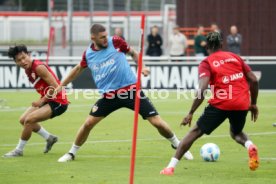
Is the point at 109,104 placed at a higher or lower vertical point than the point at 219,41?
lower

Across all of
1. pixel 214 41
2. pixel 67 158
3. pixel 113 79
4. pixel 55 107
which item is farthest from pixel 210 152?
pixel 55 107

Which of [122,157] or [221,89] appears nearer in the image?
[221,89]

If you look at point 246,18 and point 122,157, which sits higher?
point 246,18

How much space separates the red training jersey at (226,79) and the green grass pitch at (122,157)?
3.40 ft

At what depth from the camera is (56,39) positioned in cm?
4894

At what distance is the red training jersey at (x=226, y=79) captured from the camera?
1191cm

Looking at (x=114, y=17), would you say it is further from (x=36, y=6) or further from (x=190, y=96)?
(x=190, y=96)

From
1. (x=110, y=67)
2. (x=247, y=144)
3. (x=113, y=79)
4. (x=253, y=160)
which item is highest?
(x=110, y=67)

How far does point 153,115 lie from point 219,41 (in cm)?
233

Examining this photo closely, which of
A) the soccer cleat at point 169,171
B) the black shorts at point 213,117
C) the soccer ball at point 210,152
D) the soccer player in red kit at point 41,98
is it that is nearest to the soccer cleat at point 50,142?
the soccer player in red kit at point 41,98

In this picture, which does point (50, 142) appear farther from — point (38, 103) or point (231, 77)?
point (231, 77)

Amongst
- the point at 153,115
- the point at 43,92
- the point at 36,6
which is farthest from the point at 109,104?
the point at 36,6

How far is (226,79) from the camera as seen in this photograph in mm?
11953

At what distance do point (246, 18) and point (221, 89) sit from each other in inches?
1018
